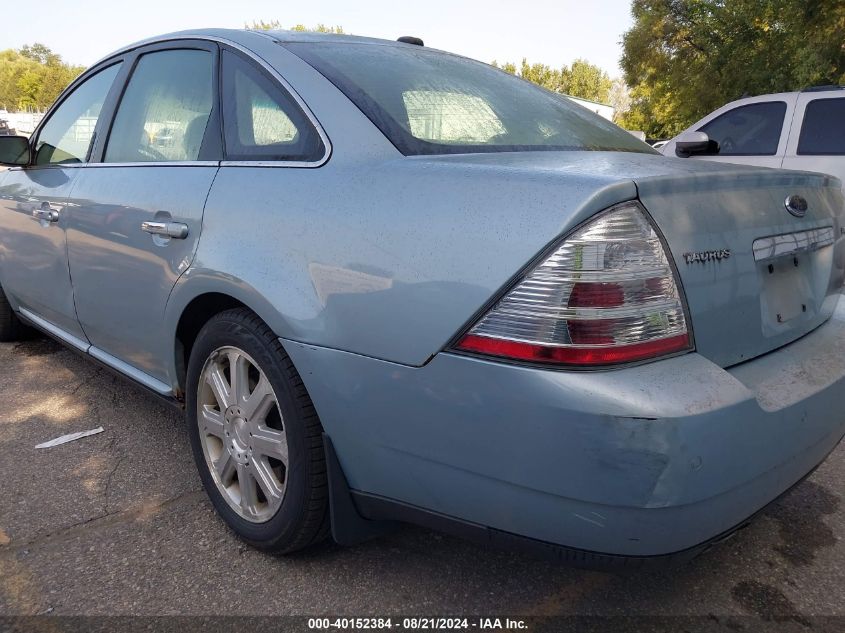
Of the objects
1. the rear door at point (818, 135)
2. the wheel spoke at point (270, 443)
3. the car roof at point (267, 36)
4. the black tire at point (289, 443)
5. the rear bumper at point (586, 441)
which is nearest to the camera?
the rear bumper at point (586, 441)

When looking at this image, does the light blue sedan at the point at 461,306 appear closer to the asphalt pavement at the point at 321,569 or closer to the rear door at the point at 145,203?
the rear door at the point at 145,203

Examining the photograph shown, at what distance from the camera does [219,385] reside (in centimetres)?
230

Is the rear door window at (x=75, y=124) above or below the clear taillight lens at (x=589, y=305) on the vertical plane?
above

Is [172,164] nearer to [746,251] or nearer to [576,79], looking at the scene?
[746,251]

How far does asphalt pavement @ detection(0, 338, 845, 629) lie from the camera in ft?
6.64

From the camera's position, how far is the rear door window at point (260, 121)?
2.10 metres

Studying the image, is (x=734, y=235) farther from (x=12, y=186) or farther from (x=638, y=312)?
(x=12, y=186)

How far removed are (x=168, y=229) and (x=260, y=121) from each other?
0.47 meters

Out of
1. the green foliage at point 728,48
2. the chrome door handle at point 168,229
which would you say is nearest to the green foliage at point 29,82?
the green foliage at point 728,48

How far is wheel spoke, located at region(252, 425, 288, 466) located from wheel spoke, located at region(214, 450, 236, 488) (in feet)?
0.59

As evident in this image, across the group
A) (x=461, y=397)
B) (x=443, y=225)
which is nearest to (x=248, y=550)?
(x=461, y=397)

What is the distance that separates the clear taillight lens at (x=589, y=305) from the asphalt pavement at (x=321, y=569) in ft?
2.09

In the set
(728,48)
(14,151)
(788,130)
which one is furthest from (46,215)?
(728,48)

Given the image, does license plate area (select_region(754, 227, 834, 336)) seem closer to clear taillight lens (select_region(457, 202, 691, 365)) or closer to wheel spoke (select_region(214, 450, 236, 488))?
clear taillight lens (select_region(457, 202, 691, 365))
